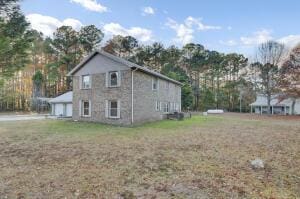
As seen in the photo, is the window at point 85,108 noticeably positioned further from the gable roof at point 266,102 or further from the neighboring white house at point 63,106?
the gable roof at point 266,102

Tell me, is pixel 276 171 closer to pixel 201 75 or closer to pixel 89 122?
pixel 89 122

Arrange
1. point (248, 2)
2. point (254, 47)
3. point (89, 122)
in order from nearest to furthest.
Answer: point (248, 2) < point (89, 122) < point (254, 47)

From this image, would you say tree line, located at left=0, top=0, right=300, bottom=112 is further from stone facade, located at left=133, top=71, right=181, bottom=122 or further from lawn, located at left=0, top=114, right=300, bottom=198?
lawn, located at left=0, top=114, right=300, bottom=198

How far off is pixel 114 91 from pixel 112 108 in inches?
55.9

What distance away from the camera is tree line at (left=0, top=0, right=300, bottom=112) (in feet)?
135

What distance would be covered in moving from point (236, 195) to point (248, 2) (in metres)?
14.8

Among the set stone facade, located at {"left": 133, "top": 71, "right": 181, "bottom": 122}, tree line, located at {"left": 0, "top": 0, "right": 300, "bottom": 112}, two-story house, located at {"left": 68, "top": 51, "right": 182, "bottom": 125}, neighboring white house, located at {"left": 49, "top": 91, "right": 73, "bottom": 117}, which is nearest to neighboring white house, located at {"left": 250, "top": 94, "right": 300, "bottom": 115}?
tree line, located at {"left": 0, "top": 0, "right": 300, "bottom": 112}

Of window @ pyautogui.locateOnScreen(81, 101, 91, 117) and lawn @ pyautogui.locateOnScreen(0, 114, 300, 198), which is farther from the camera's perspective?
window @ pyautogui.locateOnScreen(81, 101, 91, 117)

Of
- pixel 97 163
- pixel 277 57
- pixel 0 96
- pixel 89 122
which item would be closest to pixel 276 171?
pixel 97 163

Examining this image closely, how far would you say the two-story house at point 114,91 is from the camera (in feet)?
61.3

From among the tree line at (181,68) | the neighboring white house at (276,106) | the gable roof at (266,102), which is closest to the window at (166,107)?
the tree line at (181,68)

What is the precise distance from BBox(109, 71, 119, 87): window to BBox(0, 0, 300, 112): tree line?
84.0 ft

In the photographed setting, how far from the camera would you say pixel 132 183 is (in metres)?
5.68

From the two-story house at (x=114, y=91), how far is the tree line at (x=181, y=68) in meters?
22.2
